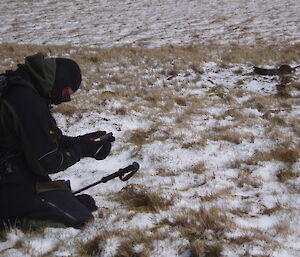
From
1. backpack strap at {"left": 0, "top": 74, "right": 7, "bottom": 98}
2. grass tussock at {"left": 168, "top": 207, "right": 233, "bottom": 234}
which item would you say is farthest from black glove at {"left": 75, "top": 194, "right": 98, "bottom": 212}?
backpack strap at {"left": 0, "top": 74, "right": 7, "bottom": 98}

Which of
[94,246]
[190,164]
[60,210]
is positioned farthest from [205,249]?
[190,164]

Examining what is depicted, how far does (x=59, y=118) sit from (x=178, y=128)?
8.73ft

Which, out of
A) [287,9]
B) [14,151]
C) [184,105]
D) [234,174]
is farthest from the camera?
[287,9]

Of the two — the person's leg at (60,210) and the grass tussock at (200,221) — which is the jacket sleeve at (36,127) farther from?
the grass tussock at (200,221)

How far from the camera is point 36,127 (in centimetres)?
324

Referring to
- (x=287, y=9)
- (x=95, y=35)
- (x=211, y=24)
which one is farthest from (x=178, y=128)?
(x=287, y=9)

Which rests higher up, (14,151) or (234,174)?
(14,151)

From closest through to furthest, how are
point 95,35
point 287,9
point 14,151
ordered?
1. point 14,151
2. point 95,35
3. point 287,9

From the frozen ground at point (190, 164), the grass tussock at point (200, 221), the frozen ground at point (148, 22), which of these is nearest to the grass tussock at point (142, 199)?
the frozen ground at point (190, 164)

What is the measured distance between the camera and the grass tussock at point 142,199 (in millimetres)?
4207

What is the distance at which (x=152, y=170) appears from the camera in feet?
18.2

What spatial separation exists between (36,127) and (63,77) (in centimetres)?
68

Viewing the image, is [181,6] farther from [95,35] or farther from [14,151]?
[14,151]

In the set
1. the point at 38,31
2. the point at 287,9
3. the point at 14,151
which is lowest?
the point at 287,9
